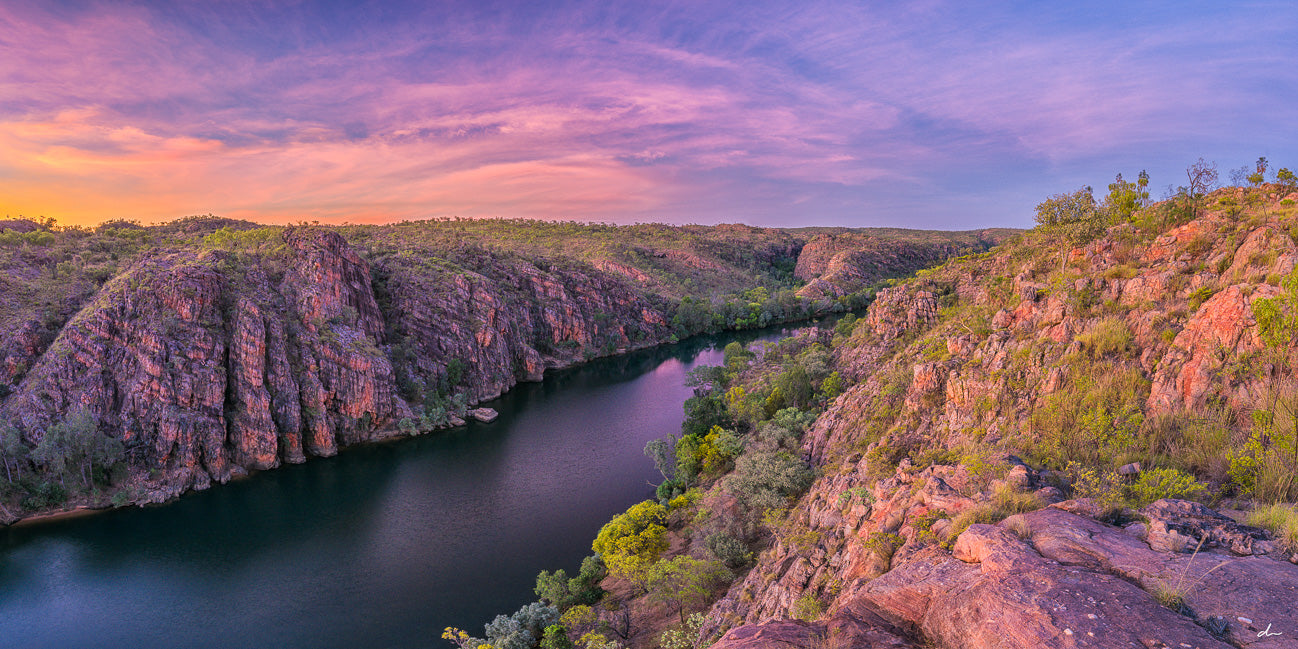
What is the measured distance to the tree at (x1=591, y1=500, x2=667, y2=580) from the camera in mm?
31469

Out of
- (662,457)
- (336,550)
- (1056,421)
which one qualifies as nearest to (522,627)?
(336,550)

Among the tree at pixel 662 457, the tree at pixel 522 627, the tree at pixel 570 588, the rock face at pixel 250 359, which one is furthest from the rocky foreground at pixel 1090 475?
the rock face at pixel 250 359

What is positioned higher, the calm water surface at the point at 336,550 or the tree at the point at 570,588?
the tree at the point at 570,588

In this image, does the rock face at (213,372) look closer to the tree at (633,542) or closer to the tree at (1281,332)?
the tree at (633,542)

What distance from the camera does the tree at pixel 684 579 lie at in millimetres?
27266

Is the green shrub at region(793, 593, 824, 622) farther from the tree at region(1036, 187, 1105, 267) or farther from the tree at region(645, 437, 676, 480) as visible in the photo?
the tree at region(645, 437, 676, 480)

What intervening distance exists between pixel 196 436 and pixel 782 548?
58743 millimetres

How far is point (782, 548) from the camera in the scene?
22984mm

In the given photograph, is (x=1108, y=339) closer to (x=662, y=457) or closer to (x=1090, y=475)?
(x=1090, y=475)

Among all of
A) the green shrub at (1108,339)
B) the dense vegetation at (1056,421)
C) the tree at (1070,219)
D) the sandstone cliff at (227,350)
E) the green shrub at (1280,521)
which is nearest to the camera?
the green shrub at (1280,521)

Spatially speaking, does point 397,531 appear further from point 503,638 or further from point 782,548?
point 782,548

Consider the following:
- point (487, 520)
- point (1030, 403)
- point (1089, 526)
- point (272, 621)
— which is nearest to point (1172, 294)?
point (1030, 403)

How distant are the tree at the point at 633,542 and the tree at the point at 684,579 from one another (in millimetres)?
2945

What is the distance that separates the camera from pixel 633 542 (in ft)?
107
